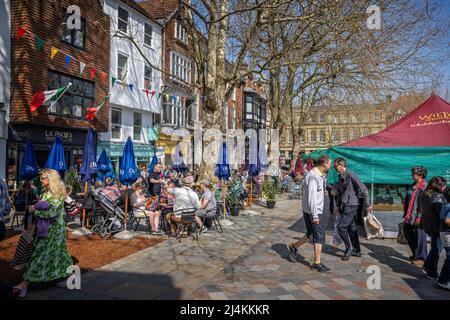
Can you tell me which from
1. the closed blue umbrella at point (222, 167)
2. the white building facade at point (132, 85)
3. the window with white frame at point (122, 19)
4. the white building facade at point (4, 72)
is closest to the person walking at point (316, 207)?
the closed blue umbrella at point (222, 167)

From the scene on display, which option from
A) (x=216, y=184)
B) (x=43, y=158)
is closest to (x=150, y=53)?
(x=43, y=158)

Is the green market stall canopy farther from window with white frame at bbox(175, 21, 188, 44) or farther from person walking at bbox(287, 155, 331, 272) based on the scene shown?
window with white frame at bbox(175, 21, 188, 44)

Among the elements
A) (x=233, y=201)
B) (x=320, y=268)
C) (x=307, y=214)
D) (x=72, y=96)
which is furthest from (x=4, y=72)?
(x=320, y=268)

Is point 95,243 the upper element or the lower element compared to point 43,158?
lower

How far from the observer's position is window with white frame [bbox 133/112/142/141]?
22.9 m

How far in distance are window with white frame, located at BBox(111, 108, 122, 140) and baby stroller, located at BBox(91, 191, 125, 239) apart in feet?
43.8

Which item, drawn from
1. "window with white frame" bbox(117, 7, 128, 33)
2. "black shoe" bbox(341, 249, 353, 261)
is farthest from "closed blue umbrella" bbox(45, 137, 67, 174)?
"window with white frame" bbox(117, 7, 128, 33)

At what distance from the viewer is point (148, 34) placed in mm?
23531

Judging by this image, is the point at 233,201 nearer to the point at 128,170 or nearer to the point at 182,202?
the point at 182,202

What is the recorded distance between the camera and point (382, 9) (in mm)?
11367

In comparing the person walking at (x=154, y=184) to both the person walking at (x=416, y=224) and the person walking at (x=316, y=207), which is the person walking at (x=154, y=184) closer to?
the person walking at (x=316, y=207)

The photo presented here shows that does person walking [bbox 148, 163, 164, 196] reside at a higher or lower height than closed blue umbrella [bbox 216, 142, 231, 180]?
lower
